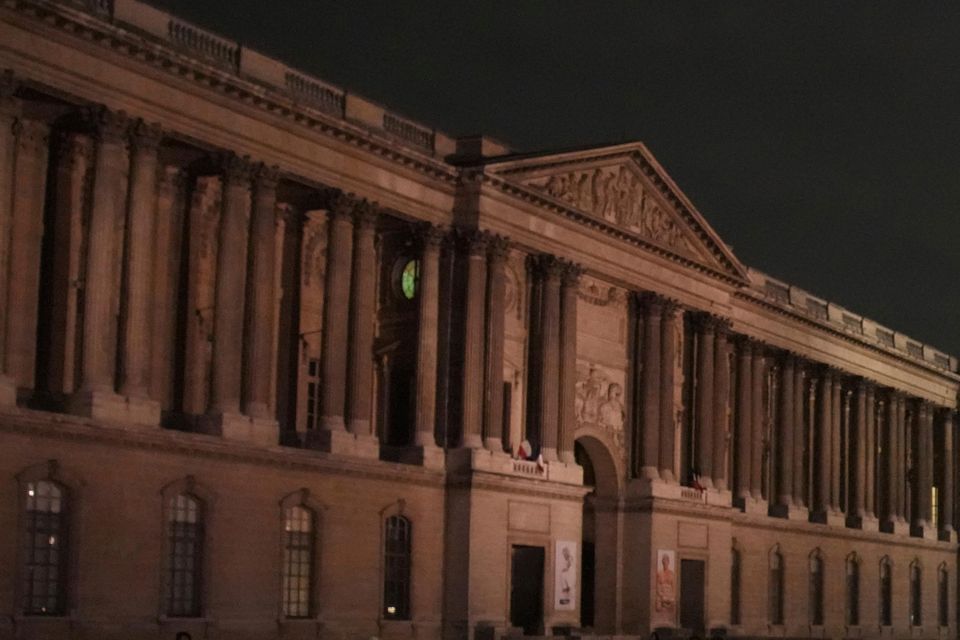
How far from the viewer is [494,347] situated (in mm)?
56250

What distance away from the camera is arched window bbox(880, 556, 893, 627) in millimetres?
86750

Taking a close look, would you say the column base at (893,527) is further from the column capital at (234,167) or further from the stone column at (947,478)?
the column capital at (234,167)

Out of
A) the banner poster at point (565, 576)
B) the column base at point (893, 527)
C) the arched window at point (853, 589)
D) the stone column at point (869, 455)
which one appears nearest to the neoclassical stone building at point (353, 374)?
the banner poster at point (565, 576)

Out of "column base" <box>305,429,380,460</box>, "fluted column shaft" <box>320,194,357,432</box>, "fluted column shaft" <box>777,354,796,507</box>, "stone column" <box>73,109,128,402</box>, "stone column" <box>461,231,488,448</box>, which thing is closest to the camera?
"stone column" <box>73,109,128,402</box>

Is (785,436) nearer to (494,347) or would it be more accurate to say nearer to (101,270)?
(494,347)

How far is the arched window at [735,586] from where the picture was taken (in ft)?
233

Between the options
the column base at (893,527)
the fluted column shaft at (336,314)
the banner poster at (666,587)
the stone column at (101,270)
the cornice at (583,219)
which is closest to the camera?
the stone column at (101,270)

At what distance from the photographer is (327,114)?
49.3 metres

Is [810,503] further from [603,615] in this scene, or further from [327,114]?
[327,114]

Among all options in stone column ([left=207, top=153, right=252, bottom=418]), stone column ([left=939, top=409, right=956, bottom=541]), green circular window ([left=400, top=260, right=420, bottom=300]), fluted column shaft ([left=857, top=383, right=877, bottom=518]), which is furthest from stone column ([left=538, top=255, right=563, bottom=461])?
stone column ([left=939, top=409, right=956, bottom=541])

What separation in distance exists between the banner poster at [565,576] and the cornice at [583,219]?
36.9ft

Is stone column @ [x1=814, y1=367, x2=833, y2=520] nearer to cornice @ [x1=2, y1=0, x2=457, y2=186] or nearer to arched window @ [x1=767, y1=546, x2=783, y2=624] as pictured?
arched window @ [x1=767, y1=546, x2=783, y2=624]

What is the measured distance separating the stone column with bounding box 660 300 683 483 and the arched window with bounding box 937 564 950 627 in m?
33.6

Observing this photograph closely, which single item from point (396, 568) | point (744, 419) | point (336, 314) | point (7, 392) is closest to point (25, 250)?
point (7, 392)
